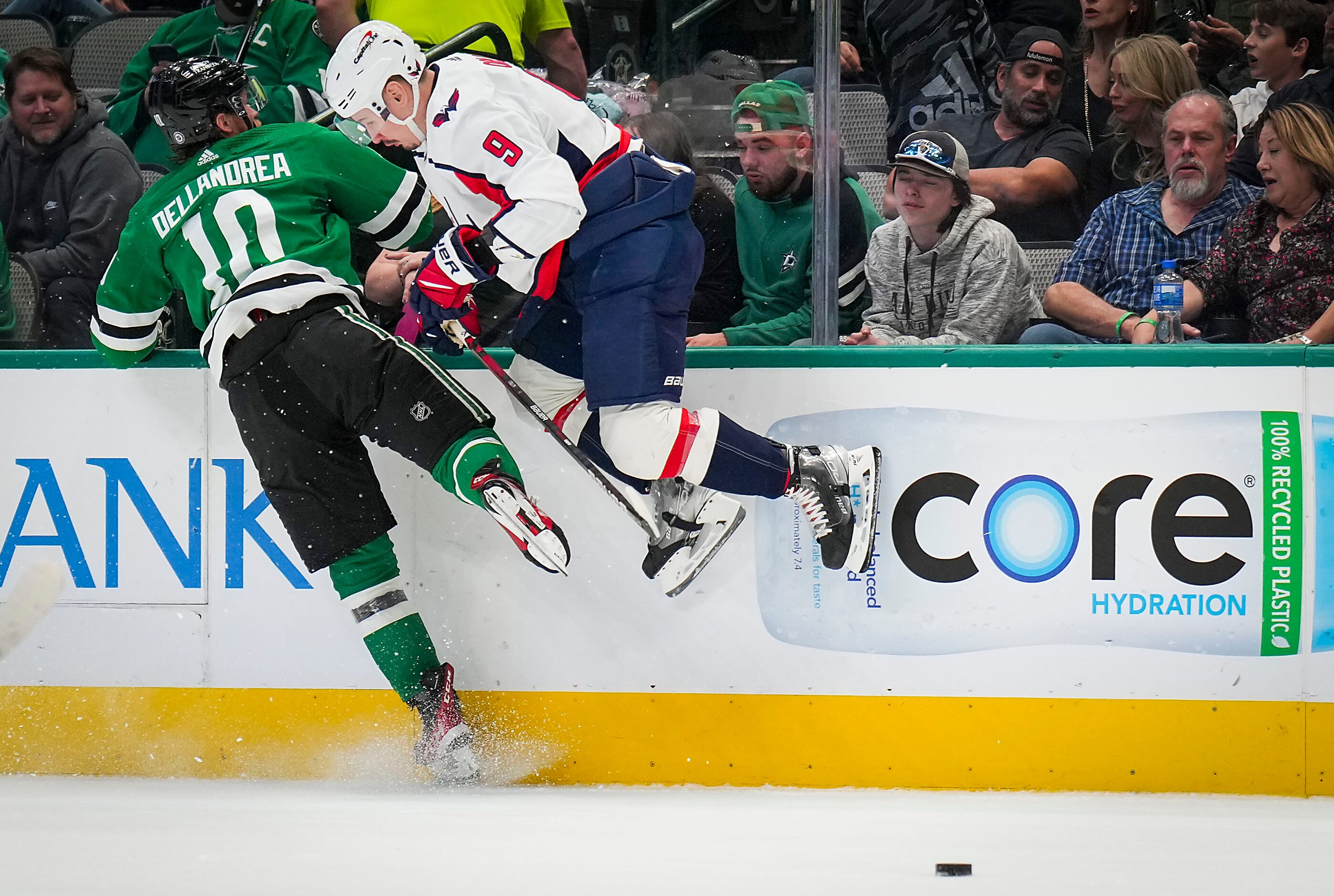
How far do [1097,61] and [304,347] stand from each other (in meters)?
2.14

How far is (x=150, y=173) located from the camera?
3230 mm

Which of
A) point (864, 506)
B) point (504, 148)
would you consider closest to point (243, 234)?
point (504, 148)

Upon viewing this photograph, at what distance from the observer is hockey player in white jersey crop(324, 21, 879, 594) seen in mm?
2578

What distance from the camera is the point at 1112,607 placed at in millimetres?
2908

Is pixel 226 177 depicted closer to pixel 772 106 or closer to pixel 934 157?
pixel 772 106

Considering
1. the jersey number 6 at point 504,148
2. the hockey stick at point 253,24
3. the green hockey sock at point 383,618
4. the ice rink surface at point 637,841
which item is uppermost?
the hockey stick at point 253,24

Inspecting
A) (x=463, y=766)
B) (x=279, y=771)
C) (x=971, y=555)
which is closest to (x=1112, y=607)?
(x=971, y=555)

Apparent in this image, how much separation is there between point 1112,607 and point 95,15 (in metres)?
3.28

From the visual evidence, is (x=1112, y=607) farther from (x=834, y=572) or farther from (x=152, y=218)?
(x=152, y=218)

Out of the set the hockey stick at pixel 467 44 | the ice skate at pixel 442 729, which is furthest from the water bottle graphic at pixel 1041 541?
the hockey stick at pixel 467 44

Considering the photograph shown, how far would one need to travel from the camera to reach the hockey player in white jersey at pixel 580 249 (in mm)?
2578

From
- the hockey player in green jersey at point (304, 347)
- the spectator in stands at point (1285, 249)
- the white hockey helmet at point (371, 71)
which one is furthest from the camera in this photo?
the spectator in stands at point (1285, 249)

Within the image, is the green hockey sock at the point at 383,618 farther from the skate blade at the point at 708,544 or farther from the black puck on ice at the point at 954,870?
the black puck on ice at the point at 954,870

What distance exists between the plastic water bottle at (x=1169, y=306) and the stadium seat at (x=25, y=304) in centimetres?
264
